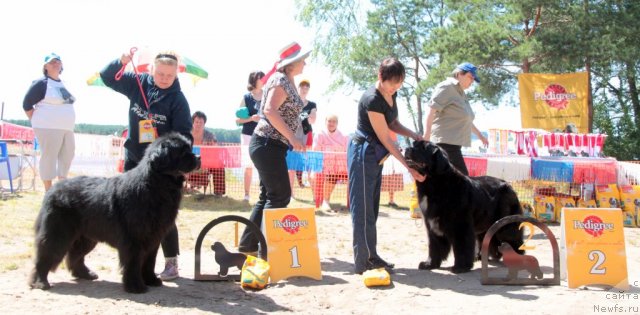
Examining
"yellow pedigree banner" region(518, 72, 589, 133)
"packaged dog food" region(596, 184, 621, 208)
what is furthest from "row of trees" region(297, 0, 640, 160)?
"packaged dog food" region(596, 184, 621, 208)

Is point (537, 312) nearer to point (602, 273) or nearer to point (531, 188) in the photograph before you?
point (602, 273)

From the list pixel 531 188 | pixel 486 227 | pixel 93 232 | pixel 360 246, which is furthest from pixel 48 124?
pixel 531 188

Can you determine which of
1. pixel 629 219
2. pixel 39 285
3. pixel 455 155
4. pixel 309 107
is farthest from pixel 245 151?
pixel 629 219

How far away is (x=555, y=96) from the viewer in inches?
506

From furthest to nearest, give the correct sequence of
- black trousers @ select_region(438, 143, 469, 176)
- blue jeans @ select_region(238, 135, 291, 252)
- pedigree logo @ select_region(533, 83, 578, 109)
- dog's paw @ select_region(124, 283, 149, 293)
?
pedigree logo @ select_region(533, 83, 578, 109)
black trousers @ select_region(438, 143, 469, 176)
blue jeans @ select_region(238, 135, 291, 252)
dog's paw @ select_region(124, 283, 149, 293)

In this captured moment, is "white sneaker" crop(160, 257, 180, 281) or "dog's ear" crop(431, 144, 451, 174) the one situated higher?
"dog's ear" crop(431, 144, 451, 174)

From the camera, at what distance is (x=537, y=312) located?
3348mm

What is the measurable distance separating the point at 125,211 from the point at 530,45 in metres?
12.0

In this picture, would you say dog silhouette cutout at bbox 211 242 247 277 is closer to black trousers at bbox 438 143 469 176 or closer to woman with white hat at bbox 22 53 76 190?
black trousers at bbox 438 143 469 176

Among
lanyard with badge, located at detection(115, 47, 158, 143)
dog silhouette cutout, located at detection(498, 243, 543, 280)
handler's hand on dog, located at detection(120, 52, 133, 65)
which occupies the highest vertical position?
handler's hand on dog, located at detection(120, 52, 133, 65)

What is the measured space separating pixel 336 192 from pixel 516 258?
19.7 feet

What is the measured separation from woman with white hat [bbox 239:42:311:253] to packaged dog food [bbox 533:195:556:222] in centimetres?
487

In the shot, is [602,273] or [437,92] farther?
[437,92]

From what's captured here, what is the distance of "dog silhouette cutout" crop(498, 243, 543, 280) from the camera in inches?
161
